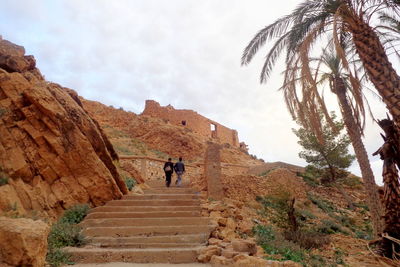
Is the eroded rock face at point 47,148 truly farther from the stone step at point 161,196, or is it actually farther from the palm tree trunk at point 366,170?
the palm tree trunk at point 366,170

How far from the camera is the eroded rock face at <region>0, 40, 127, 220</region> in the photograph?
8242 mm

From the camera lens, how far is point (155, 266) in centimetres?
565

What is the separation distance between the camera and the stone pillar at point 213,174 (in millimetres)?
10797

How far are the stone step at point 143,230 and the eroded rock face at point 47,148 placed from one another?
1.55 metres

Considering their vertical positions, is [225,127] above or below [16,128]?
above

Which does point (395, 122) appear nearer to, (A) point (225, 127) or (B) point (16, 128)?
(B) point (16, 128)

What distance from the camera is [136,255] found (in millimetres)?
6055

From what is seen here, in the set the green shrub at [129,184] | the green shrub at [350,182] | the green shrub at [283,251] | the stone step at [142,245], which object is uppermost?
the green shrub at [350,182]

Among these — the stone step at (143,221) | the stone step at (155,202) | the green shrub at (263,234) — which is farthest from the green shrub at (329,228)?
the stone step at (143,221)

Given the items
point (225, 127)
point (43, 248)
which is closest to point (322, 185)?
point (43, 248)

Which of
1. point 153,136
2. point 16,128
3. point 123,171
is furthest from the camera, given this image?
point 153,136

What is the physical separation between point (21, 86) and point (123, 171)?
208 inches

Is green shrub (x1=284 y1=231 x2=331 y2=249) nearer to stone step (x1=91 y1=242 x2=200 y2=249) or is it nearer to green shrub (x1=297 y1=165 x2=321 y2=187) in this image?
stone step (x1=91 y1=242 x2=200 y2=249)

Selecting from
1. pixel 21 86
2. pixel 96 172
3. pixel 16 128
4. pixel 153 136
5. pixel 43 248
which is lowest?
pixel 43 248
